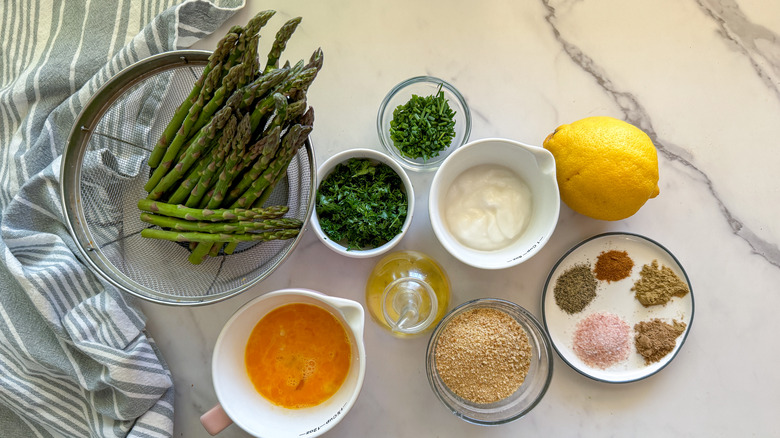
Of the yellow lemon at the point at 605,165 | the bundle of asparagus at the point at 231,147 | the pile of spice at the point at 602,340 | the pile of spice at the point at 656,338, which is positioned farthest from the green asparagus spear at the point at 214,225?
the pile of spice at the point at 656,338

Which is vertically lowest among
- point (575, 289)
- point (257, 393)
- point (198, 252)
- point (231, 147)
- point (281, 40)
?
point (257, 393)

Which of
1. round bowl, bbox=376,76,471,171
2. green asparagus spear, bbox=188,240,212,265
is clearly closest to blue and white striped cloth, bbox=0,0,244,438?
green asparagus spear, bbox=188,240,212,265

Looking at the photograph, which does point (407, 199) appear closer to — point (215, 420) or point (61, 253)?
point (215, 420)

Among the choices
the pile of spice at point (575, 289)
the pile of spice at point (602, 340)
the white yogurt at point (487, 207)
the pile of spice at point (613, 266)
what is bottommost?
the pile of spice at point (602, 340)

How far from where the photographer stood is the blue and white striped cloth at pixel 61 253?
47.6 inches

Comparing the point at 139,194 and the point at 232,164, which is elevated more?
the point at 232,164

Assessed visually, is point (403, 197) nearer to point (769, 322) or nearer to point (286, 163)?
point (286, 163)

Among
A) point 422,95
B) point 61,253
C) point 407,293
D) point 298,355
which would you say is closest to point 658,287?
point 407,293

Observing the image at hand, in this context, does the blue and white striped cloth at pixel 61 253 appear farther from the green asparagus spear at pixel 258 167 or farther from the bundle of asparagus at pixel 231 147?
the green asparagus spear at pixel 258 167

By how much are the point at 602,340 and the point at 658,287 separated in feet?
0.58

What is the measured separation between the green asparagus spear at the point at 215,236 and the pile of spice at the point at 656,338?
0.81m

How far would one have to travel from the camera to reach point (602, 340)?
127 cm

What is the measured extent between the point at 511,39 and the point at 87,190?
1.01 meters

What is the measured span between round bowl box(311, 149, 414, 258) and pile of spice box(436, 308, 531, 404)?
0.23m
